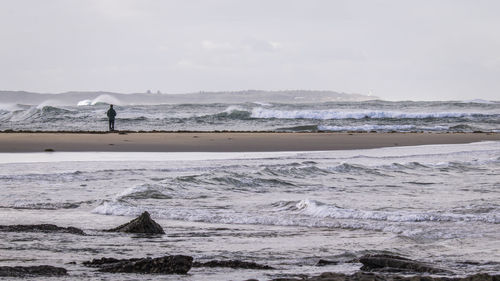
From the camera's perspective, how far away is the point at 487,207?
30.6 ft

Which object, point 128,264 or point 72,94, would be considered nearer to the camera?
point 128,264

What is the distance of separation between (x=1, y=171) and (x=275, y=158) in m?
6.07

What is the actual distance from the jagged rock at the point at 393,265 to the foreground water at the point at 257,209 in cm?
14

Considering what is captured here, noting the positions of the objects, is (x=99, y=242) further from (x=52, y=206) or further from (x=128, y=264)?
(x=52, y=206)

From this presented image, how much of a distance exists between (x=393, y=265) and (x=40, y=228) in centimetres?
337

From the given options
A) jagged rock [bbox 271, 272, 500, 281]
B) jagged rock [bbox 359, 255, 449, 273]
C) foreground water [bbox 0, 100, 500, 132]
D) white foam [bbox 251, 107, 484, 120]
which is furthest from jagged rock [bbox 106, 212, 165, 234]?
white foam [bbox 251, 107, 484, 120]

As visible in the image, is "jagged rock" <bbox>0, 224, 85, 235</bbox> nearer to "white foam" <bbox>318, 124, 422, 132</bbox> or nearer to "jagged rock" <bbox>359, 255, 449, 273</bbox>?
"jagged rock" <bbox>359, 255, 449, 273</bbox>

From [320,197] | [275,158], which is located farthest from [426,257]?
[275,158]

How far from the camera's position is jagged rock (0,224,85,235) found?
7262mm

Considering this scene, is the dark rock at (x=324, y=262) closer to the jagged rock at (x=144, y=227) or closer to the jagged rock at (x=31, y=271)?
the jagged rock at (x=31, y=271)

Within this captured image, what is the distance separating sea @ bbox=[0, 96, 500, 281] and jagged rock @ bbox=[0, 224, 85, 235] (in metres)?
0.17

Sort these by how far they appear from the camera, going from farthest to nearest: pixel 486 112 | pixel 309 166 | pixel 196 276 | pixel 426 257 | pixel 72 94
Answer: pixel 72 94
pixel 486 112
pixel 309 166
pixel 426 257
pixel 196 276

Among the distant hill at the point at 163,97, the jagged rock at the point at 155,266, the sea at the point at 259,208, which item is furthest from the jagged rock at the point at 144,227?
the distant hill at the point at 163,97

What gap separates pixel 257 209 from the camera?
9.57m
